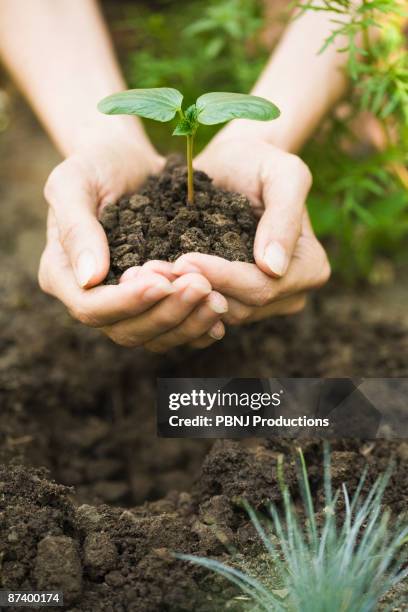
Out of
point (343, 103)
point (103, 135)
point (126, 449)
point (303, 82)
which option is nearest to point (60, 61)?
point (103, 135)

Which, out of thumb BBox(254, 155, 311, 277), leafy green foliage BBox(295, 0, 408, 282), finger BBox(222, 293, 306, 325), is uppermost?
leafy green foliage BBox(295, 0, 408, 282)

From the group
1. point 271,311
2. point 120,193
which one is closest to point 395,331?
point 271,311

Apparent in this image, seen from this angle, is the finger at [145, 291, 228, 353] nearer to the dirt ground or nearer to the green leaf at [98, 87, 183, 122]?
the dirt ground

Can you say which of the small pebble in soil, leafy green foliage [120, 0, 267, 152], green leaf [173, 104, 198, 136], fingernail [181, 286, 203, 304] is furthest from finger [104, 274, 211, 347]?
leafy green foliage [120, 0, 267, 152]

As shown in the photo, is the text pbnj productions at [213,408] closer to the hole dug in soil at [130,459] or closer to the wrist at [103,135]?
the hole dug in soil at [130,459]

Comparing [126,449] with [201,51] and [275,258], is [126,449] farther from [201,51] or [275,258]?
[201,51]

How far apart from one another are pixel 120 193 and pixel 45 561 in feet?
3.29

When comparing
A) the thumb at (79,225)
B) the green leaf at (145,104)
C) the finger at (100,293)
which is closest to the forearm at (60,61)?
the thumb at (79,225)

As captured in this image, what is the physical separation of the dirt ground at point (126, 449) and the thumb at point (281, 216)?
48cm

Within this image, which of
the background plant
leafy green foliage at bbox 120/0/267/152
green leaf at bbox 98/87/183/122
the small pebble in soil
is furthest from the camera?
leafy green foliage at bbox 120/0/267/152

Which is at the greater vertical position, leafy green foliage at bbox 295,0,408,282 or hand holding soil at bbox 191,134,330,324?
leafy green foliage at bbox 295,0,408,282

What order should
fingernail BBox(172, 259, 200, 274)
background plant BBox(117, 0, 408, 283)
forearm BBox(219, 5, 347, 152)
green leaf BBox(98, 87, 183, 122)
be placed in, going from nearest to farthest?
green leaf BBox(98, 87, 183, 122)
fingernail BBox(172, 259, 200, 274)
background plant BBox(117, 0, 408, 283)
forearm BBox(219, 5, 347, 152)

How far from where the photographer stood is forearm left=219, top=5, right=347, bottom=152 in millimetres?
2223

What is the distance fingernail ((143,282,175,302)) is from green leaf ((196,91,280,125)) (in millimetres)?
364
